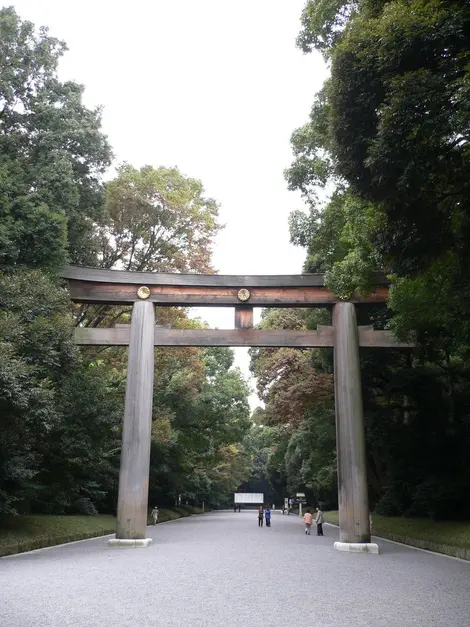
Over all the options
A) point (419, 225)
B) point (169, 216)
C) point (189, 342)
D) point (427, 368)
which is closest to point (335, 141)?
point (419, 225)

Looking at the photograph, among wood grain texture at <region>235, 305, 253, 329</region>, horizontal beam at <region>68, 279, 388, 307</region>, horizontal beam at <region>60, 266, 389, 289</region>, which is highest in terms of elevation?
horizontal beam at <region>60, 266, 389, 289</region>

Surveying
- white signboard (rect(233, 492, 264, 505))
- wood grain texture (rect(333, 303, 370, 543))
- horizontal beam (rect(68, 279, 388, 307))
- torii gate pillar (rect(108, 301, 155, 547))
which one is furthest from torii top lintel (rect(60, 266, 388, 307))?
white signboard (rect(233, 492, 264, 505))

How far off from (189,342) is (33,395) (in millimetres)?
5075

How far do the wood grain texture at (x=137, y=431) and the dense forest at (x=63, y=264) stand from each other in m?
1.63

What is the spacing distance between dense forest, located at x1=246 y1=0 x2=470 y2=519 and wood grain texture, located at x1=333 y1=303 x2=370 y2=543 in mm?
1189

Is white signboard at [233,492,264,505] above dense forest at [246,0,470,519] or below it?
below

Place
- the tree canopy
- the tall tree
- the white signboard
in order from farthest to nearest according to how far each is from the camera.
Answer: the white signboard
the tall tree
the tree canopy

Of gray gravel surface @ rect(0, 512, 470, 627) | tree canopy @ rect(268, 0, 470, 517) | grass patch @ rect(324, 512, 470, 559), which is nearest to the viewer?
gray gravel surface @ rect(0, 512, 470, 627)

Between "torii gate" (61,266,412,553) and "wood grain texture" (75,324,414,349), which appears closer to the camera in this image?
"torii gate" (61,266,412,553)

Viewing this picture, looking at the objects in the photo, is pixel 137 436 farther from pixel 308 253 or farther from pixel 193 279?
pixel 308 253

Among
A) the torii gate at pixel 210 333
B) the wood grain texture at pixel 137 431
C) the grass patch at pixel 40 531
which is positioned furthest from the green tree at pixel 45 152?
the grass patch at pixel 40 531

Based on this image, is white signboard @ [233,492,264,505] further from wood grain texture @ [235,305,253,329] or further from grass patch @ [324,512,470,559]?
wood grain texture @ [235,305,253,329]

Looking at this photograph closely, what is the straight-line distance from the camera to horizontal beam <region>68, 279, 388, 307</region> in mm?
14930

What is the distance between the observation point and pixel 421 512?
18234 millimetres
